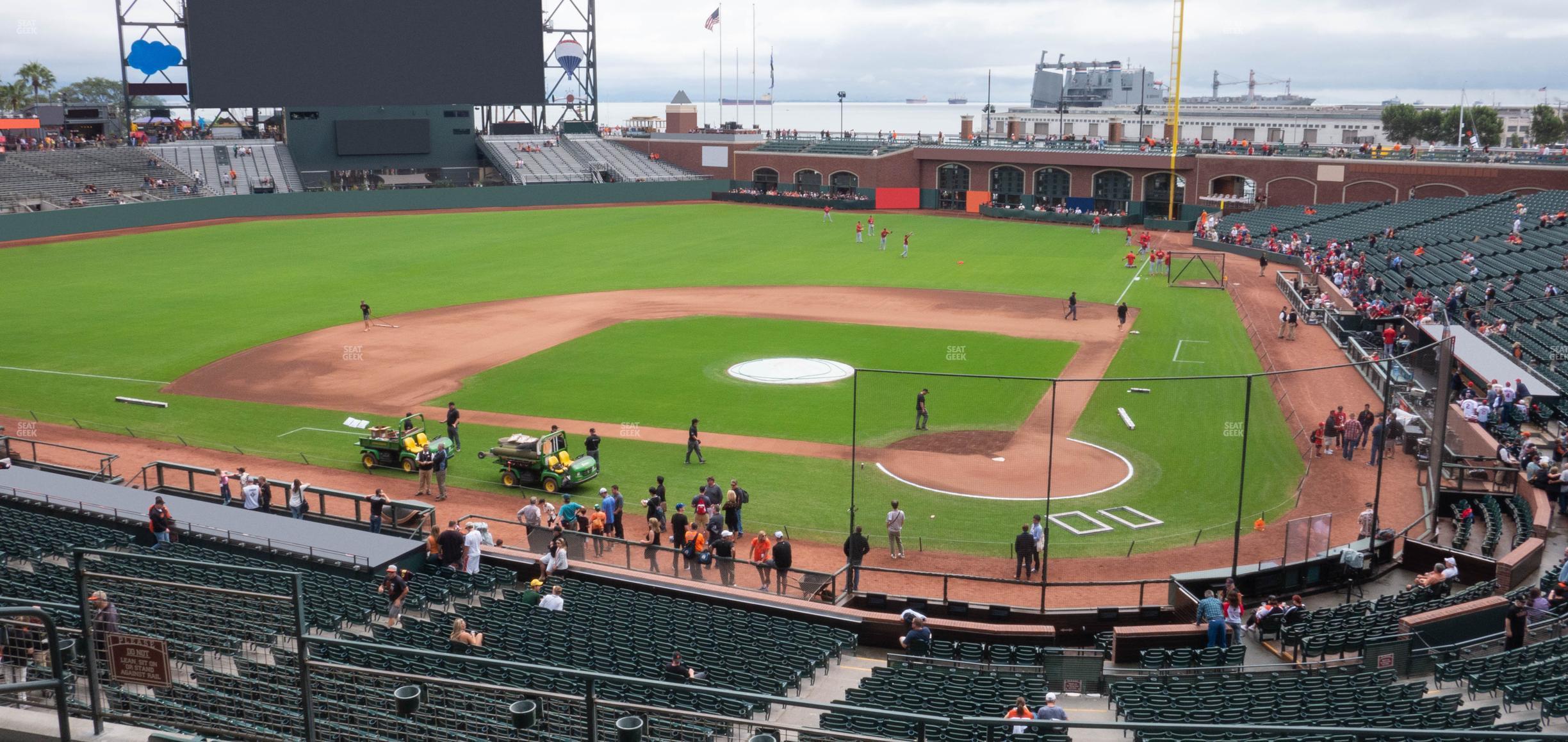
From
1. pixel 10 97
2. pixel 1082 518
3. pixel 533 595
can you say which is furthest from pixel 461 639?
pixel 10 97

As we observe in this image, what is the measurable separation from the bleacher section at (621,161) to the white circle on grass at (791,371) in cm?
6144

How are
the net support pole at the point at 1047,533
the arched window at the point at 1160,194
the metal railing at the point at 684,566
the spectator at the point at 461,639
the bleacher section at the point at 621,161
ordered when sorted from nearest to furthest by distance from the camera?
the spectator at the point at 461,639 → the net support pole at the point at 1047,533 → the metal railing at the point at 684,566 → the arched window at the point at 1160,194 → the bleacher section at the point at 621,161

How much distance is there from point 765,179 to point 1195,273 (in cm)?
4843

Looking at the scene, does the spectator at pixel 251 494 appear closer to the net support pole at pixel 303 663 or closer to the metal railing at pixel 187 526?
the metal railing at pixel 187 526

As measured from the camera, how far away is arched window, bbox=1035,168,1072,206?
85625mm

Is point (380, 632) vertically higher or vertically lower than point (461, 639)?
lower

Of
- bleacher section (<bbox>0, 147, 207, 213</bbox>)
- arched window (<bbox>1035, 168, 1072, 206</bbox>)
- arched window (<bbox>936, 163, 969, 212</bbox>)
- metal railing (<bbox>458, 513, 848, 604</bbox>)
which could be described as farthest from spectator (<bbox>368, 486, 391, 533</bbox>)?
arched window (<bbox>936, 163, 969, 212</bbox>)

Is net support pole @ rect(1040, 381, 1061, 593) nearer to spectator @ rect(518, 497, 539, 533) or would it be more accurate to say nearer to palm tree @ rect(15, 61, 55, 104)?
spectator @ rect(518, 497, 539, 533)

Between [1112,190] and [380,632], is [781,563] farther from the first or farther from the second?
[1112,190]

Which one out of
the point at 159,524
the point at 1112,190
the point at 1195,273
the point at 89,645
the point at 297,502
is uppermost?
the point at 1112,190

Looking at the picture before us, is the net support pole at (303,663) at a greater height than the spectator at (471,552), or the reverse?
the net support pole at (303,663)

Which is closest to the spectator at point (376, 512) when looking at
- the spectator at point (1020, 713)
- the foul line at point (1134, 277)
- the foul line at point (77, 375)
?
the spectator at point (1020, 713)

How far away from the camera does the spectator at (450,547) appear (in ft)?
67.1

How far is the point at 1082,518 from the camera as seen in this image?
77.5ft
